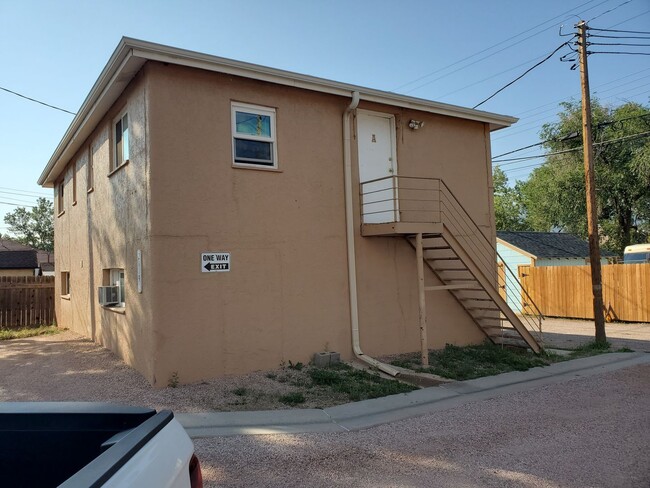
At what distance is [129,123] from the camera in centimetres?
915

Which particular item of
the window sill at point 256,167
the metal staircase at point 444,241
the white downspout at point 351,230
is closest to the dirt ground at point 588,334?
the metal staircase at point 444,241

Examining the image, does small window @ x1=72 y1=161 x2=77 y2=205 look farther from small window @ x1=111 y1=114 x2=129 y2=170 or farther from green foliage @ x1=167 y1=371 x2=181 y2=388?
green foliage @ x1=167 y1=371 x2=181 y2=388

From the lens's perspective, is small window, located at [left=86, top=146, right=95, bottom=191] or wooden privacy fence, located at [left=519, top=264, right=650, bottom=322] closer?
small window, located at [left=86, top=146, right=95, bottom=191]

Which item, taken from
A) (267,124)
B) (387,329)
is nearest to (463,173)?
(387,329)

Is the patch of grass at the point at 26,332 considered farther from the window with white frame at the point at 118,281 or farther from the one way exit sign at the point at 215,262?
the one way exit sign at the point at 215,262

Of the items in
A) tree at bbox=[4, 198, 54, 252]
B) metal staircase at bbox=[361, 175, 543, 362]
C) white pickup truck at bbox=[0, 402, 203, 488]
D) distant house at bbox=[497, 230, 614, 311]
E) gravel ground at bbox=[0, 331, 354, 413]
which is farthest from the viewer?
tree at bbox=[4, 198, 54, 252]

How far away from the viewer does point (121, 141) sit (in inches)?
403

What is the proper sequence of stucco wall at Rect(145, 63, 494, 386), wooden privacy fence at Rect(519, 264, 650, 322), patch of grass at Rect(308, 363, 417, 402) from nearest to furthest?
1. patch of grass at Rect(308, 363, 417, 402)
2. stucco wall at Rect(145, 63, 494, 386)
3. wooden privacy fence at Rect(519, 264, 650, 322)

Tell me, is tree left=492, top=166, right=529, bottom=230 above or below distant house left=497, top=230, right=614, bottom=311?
above

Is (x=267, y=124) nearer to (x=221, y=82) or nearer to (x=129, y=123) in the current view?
(x=221, y=82)

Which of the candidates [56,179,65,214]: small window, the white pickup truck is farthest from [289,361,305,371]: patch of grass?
[56,179,65,214]: small window

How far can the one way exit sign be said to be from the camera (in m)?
8.48

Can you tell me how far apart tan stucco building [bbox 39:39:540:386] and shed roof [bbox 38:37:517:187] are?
33mm

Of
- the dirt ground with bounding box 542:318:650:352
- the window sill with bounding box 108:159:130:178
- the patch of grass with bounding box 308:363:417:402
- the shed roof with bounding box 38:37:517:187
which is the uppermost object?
the shed roof with bounding box 38:37:517:187
